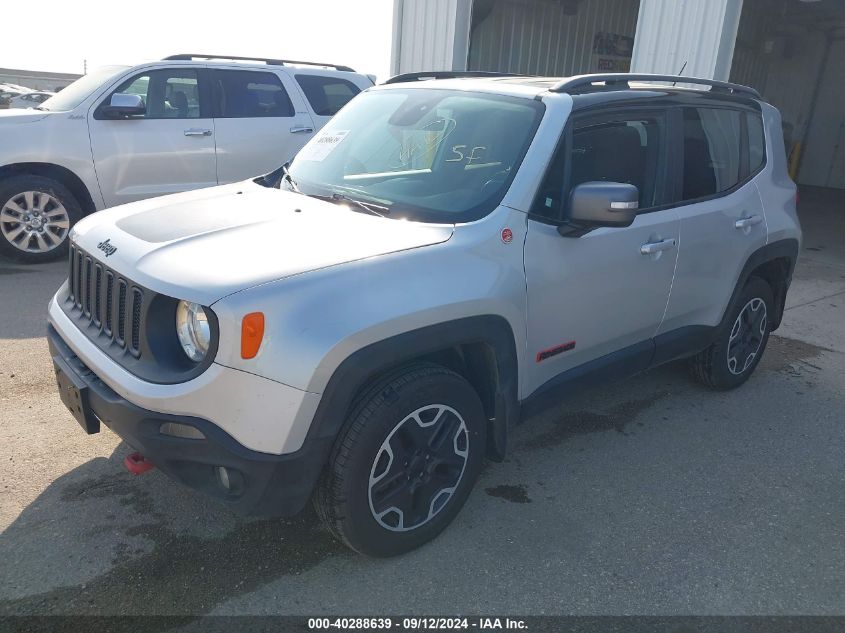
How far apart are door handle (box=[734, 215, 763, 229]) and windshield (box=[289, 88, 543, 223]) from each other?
1666 mm

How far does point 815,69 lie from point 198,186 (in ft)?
54.3

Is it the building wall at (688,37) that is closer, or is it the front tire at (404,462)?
the front tire at (404,462)

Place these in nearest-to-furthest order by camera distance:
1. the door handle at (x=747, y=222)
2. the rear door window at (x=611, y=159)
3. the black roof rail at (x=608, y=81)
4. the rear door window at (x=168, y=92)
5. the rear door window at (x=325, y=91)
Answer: the rear door window at (x=611, y=159)
the black roof rail at (x=608, y=81)
the door handle at (x=747, y=222)
the rear door window at (x=168, y=92)
the rear door window at (x=325, y=91)

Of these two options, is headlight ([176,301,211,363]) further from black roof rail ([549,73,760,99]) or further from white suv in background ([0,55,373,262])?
white suv in background ([0,55,373,262])

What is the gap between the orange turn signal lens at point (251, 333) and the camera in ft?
7.39

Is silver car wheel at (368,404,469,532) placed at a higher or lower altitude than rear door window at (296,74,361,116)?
lower

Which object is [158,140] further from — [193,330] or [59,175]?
[193,330]

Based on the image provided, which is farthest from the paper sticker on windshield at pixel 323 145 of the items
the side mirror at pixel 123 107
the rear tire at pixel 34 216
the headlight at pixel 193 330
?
the rear tire at pixel 34 216

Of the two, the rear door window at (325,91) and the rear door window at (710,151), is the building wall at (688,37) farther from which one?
the rear door window at (710,151)

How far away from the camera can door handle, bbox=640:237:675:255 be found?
352cm

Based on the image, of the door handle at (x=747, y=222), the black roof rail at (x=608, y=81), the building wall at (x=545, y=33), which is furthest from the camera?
the building wall at (x=545, y=33)

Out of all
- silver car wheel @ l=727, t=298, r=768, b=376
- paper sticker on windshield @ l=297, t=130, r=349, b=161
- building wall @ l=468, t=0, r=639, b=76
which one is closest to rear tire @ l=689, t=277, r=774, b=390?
silver car wheel @ l=727, t=298, r=768, b=376

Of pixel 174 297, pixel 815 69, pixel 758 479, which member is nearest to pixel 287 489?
pixel 174 297

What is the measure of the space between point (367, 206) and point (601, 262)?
1116 mm
